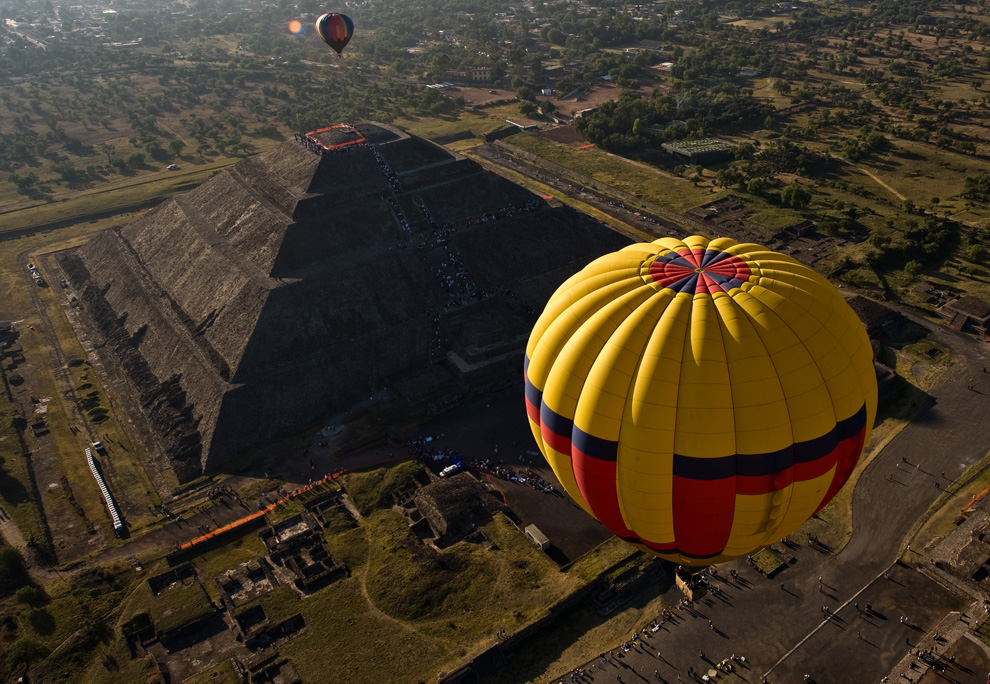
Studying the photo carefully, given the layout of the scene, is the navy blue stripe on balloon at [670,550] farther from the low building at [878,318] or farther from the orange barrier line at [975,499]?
the low building at [878,318]

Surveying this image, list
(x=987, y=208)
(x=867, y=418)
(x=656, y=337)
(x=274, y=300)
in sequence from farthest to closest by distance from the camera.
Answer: (x=987, y=208) < (x=274, y=300) < (x=867, y=418) < (x=656, y=337)

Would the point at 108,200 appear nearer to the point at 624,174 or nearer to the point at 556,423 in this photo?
the point at 624,174

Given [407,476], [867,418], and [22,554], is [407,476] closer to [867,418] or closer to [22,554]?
[22,554]

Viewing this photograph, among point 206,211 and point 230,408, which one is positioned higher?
point 206,211

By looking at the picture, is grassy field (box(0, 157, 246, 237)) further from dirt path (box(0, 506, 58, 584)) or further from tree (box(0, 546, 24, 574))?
tree (box(0, 546, 24, 574))

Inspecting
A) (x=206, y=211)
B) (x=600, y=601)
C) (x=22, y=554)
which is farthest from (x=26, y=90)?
(x=600, y=601)

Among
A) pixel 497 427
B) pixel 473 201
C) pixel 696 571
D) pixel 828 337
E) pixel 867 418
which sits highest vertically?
pixel 828 337

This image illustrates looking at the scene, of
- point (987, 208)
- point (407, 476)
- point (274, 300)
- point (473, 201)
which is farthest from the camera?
point (987, 208)
